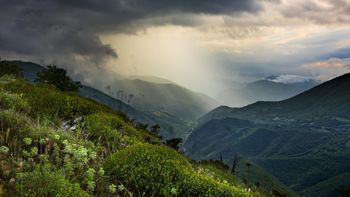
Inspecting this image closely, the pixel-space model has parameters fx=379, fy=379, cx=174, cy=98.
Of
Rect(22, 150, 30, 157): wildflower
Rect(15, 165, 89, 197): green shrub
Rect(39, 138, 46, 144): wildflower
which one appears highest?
Rect(39, 138, 46, 144): wildflower

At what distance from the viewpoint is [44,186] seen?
22.3 ft

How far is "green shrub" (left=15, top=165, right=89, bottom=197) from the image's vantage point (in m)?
6.61

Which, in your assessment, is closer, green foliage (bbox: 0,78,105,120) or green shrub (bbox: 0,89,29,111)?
green shrub (bbox: 0,89,29,111)

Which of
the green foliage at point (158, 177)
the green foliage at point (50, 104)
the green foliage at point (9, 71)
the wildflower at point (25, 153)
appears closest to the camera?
the wildflower at point (25, 153)

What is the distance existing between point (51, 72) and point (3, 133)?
335 ft

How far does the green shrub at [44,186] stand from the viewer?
661 cm

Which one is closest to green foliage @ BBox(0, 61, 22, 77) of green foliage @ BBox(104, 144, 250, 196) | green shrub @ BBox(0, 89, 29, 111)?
green shrub @ BBox(0, 89, 29, 111)

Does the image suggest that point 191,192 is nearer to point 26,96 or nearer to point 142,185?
point 142,185

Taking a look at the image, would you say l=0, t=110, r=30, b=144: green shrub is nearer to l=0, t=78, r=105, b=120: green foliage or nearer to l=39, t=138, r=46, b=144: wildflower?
l=39, t=138, r=46, b=144: wildflower

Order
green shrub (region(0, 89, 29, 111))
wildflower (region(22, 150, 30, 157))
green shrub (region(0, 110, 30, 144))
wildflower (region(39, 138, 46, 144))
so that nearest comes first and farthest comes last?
wildflower (region(22, 150, 30, 157))
wildflower (region(39, 138, 46, 144))
green shrub (region(0, 110, 30, 144))
green shrub (region(0, 89, 29, 111))

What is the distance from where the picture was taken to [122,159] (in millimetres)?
9422

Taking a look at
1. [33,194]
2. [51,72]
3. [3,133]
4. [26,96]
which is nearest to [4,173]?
[33,194]

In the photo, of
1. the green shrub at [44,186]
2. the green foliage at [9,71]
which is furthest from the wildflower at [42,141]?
the green foliage at [9,71]

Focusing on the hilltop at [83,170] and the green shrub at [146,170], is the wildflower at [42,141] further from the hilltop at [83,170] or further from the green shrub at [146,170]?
the green shrub at [146,170]
